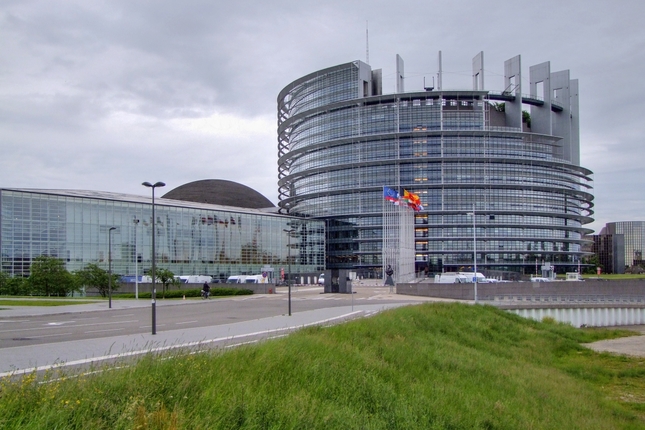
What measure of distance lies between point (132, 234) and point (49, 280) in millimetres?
24598

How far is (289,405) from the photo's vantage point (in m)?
10.2

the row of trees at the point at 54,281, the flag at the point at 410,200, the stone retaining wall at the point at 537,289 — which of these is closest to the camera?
the stone retaining wall at the point at 537,289

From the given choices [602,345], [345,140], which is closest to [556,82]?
[345,140]

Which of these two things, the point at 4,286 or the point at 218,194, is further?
the point at 218,194

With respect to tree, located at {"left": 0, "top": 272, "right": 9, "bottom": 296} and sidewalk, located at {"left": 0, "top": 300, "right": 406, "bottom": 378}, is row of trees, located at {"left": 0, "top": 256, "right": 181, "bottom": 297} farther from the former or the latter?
sidewalk, located at {"left": 0, "top": 300, "right": 406, "bottom": 378}

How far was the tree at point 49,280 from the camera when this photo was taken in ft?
183

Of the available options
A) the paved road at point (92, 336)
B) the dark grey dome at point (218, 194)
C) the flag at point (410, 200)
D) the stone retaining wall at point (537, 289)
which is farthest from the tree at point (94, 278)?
the dark grey dome at point (218, 194)

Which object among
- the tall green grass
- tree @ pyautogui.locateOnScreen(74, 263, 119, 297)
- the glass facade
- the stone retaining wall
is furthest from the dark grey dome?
the tall green grass

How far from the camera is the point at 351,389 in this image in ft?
42.2

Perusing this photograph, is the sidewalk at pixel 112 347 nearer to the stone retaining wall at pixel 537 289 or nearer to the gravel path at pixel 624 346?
the gravel path at pixel 624 346

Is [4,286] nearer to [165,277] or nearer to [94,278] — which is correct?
[94,278]

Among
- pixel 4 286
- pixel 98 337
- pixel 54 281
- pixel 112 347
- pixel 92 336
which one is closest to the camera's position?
pixel 112 347

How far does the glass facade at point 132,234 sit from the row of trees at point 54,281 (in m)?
4.68

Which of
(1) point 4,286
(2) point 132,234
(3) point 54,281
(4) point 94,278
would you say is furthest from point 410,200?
(1) point 4,286
